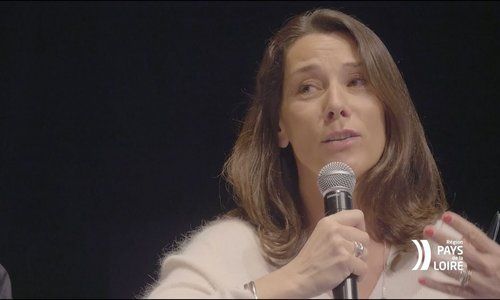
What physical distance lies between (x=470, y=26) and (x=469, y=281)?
2.92 feet

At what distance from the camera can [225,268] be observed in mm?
1242

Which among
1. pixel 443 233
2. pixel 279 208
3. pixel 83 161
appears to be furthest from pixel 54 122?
pixel 443 233

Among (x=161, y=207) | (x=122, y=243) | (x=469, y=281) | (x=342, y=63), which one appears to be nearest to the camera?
(x=469, y=281)

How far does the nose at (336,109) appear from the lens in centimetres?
132

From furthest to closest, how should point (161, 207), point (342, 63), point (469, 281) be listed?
point (161, 207)
point (342, 63)
point (469, 281)

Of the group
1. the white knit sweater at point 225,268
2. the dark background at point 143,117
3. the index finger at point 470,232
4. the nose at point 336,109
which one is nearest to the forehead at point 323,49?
the nose at point 336,109

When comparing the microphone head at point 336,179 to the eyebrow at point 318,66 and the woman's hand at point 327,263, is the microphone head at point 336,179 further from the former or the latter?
the eyebrow at point 318,66

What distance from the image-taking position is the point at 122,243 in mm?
1599

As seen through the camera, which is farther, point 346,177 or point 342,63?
point 342,63

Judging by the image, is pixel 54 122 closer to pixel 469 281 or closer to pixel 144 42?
pixel 144 42

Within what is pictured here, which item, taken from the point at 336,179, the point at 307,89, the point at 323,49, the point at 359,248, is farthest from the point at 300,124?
the point at 359,248

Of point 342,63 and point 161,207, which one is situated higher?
point 342,63

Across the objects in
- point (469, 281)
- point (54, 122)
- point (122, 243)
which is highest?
point (54, 122)

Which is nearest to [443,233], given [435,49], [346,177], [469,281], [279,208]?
[469,281]
